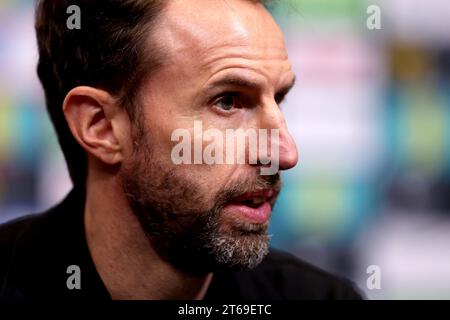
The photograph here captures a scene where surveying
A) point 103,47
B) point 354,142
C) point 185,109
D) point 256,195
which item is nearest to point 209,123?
point 185,109

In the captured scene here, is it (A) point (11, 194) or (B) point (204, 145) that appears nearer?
(B) point (204, 145)

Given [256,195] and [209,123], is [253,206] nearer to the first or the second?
[256,195]

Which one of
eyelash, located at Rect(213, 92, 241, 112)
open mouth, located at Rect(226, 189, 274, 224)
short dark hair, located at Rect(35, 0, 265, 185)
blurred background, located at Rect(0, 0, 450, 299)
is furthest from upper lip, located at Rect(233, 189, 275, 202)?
blurred background, located at Rect(0, 0, 450, 299)

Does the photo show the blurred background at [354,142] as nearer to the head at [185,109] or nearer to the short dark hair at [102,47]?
the short dark hair at [102,47]

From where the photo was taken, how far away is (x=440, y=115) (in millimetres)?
2471

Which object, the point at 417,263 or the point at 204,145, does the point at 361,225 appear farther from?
the point at 204,145

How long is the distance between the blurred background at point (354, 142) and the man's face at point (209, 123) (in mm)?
1119

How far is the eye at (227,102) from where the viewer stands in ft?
4.18

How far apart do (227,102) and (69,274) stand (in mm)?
494

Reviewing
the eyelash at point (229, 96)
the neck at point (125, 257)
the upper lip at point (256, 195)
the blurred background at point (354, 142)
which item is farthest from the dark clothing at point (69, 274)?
the blurred background at point (354, 142)

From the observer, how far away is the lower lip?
1.26 m

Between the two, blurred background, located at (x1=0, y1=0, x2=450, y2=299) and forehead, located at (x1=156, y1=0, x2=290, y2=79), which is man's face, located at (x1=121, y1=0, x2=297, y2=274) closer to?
forehead, located at (x1=156, y1=0, x2=290, y2=79)
